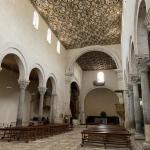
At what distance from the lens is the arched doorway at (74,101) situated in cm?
2431

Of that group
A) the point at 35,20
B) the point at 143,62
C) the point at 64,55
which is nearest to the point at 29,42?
the point at 35,20

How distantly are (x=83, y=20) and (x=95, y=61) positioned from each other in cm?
962

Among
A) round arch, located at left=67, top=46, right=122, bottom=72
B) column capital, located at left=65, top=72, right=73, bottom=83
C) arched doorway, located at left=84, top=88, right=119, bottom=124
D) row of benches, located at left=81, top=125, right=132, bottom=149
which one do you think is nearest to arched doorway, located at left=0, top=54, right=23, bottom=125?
column capital, located at left=65, top=72, right=73, bottom=83

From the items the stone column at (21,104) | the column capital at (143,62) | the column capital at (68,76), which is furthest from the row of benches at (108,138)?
the column capital at (68,76)

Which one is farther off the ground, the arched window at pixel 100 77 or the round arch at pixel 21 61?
the arched window at pixel 100 77

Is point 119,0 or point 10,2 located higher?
point 119,0

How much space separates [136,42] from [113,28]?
10.1m

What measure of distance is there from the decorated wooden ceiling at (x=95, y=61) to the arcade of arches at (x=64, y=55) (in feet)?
0.43

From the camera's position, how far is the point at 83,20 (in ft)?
50.8

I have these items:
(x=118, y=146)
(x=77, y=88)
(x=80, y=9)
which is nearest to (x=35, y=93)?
(x=77, y=88)

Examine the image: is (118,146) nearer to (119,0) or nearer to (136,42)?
(136,42)

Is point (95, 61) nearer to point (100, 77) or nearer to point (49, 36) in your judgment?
point (100, 77)

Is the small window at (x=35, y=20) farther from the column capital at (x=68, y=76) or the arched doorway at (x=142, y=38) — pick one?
the arched doorway at (x=142, y=38)

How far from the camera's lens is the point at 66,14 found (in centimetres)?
1470
